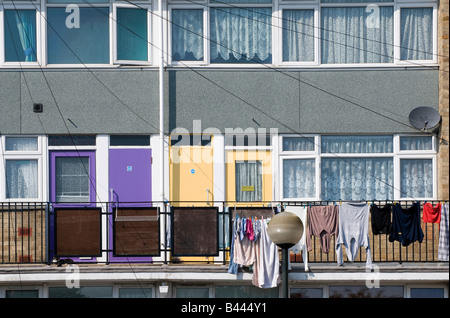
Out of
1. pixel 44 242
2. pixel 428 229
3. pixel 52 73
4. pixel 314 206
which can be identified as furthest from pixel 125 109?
pixel 428 229

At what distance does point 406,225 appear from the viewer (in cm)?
1697

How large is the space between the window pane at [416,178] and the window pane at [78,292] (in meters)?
6.17

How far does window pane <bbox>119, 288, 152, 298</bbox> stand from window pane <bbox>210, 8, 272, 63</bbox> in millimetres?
4777

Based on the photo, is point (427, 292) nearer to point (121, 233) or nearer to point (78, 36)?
point (121, 233)

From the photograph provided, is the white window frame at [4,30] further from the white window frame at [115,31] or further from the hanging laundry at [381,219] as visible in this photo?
the hanging laundry at [381,219]

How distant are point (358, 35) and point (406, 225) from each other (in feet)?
13.2

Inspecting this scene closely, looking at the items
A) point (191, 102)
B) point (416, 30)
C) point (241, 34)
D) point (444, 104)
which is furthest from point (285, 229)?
point (416, 30)

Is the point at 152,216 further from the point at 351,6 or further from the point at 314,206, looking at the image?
the point at 351,6

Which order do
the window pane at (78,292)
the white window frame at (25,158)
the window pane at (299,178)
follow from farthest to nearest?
the window pane at (299,178), the white window frame at (25,158), the window pane at (78,292)

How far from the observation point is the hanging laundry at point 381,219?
17.0m

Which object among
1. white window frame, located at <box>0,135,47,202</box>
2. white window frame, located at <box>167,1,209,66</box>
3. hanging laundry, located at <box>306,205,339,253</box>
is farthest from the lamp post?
white window frame, located at <box>0,135,47,202</box>

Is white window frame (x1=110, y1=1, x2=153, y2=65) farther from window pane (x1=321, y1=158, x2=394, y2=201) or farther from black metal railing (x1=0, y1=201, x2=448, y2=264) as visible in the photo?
window pane (x1=321, y1=158, x2=394, y2=201)

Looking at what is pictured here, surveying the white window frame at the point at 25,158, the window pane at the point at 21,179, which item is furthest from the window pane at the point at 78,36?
the window pane at the point at 21,179

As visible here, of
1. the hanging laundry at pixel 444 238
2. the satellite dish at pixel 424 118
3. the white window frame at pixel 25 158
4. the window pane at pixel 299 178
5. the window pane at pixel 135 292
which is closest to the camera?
the hanging laundry at pixel 444 238
